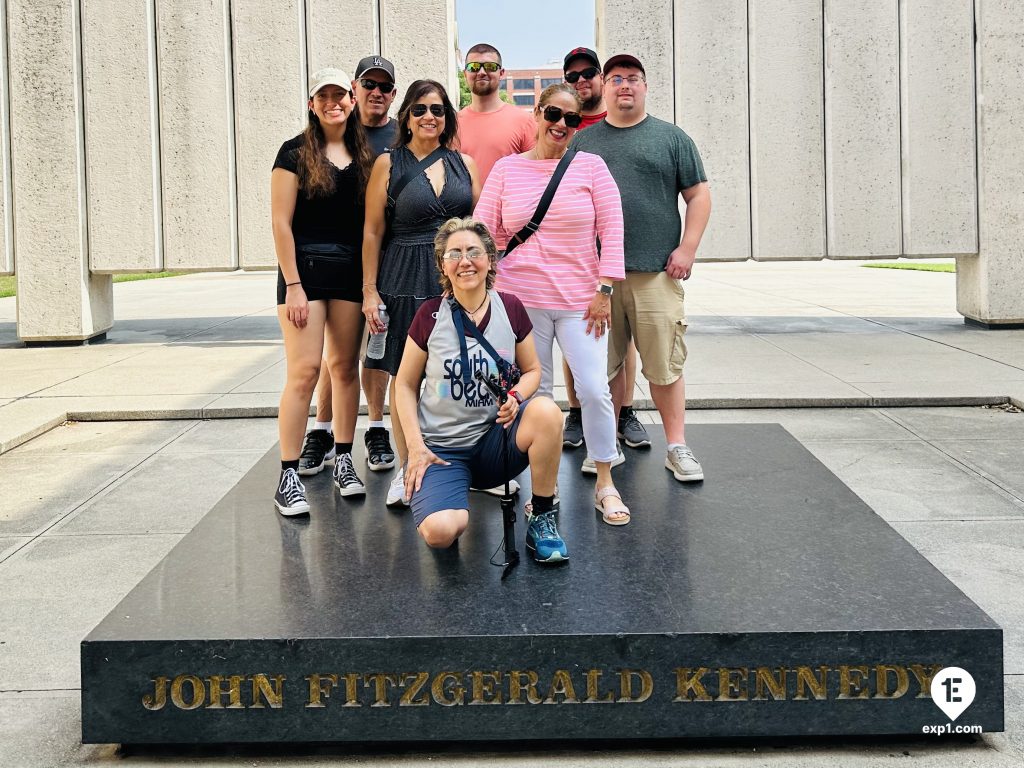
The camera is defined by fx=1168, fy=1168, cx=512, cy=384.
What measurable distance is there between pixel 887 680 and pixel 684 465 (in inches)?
76.1

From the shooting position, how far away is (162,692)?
338 cm

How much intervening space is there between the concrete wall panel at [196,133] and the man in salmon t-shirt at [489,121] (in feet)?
24.7

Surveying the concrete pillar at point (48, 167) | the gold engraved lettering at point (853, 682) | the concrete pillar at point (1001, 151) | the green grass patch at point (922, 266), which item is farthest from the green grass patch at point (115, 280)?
the gold engraved lettering at point (853, 682)

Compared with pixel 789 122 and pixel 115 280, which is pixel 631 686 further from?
pixel 115 280

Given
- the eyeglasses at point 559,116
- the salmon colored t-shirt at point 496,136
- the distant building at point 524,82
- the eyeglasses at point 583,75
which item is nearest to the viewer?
the eyeglasses at point 559,116

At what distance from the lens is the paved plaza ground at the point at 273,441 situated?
3428 mm

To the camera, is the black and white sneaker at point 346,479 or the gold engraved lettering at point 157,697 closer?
→ the gold engraved lettering at point 157,697

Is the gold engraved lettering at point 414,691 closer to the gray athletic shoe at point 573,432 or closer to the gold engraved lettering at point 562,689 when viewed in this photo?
the gold engraved lettering at point 562,689

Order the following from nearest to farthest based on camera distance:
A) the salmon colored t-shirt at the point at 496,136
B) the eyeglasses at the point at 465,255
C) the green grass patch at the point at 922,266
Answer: the eyeglasses at the point at 465,255
the salmon colored t-shirt at the point at 496,136
the green grass patch at the point at 922,266

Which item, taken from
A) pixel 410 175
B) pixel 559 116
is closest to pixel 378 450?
pixel 410 175

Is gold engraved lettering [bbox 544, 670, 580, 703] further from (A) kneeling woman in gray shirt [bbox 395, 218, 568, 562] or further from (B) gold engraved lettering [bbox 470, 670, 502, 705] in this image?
(A) kneeling woman in gray shirt [bbox 395, 218, 568, 562]

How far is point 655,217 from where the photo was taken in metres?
→ 5.36

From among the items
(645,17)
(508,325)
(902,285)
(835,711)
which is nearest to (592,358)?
(508,325)

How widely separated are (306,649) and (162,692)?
1.44 feet
